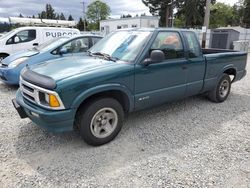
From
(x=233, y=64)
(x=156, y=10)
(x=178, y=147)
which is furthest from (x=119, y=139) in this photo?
(x=156, y=10)

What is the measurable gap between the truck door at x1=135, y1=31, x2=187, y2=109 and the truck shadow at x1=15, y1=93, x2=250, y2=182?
491mm

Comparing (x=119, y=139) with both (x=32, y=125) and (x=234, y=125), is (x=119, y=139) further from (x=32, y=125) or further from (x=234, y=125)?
(x=234, y=125)

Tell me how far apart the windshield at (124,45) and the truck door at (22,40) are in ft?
19.4

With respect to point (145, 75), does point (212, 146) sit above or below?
below

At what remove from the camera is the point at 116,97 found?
11.9 feet

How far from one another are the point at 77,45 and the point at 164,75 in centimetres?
378

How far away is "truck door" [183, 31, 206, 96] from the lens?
14.8 feet

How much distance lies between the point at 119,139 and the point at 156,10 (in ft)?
150

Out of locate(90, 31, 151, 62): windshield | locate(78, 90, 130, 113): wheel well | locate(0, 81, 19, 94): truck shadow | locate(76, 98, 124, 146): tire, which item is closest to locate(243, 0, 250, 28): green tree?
locate(90, 31, 151, 62): windshield

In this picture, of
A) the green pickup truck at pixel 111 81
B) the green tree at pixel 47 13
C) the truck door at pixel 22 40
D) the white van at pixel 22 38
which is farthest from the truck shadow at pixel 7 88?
the green tree at pixel 47 13

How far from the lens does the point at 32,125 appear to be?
162 inches

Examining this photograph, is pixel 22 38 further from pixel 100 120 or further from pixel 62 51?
pixel 100 120

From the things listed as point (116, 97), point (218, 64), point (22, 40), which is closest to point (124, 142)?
point (116, 97)

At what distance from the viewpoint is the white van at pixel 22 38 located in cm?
877
